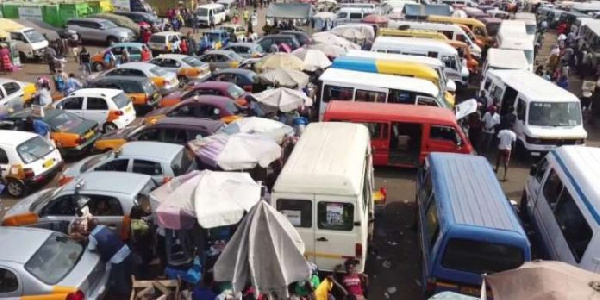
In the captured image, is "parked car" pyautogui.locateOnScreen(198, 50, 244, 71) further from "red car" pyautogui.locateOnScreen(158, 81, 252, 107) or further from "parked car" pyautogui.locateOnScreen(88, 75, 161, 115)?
"red car" pyautogui.locateOnScreen(158, 81, 252, 107)

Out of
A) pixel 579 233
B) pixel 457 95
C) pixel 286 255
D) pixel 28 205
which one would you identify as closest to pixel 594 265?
pixel 579 233

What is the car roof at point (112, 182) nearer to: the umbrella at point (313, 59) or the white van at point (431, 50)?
the umbrella at point (313, 59)

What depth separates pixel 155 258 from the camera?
376 inches

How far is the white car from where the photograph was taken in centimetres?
1564

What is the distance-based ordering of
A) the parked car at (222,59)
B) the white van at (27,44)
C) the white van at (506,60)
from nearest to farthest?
1. the white van at (506,60)
2. the parked car at (222,59)
3. the white van at (27,44)

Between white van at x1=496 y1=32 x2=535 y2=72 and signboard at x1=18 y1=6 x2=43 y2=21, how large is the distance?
91.6 ft

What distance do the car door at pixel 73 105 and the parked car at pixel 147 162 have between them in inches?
185

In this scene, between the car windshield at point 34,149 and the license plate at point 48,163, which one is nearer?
the car windshield at point 34,149

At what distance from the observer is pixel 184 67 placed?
71.1 ft

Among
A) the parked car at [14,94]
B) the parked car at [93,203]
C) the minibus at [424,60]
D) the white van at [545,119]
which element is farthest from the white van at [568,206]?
the parked car at [14,94]

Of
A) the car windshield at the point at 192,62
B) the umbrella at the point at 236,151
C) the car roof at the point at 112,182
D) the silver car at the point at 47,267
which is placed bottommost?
the silver car at the point at 47,267

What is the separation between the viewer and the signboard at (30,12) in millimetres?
33184

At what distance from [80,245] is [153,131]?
5239 mm

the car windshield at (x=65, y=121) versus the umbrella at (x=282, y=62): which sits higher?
the umbrella at (x=282, y=62)
